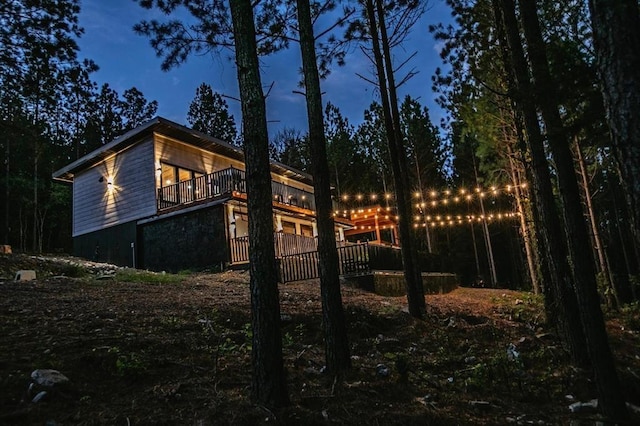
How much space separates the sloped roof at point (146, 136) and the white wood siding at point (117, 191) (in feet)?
0.98

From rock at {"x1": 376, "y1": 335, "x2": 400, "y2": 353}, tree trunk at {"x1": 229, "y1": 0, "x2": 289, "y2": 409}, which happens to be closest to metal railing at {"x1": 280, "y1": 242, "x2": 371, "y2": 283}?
rock at {"x1": 376, "y1": 335, "x2": 400, "y2": 353}

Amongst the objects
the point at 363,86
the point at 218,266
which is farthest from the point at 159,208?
the point at 363,86

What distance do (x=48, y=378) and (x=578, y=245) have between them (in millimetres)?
5109

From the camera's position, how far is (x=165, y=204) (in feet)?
60.0

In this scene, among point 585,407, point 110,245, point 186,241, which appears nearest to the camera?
point 585,407

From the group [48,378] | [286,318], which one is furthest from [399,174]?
[48,378]

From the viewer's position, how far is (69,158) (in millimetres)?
34000

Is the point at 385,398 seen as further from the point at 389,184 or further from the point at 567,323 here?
the point at 389,184

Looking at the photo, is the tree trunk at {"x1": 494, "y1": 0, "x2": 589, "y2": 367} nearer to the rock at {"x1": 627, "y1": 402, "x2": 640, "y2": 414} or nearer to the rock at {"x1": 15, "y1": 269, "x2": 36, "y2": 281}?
the rock at {"x1": 627, "y1": 402, "x2": 640, "y2": 414}

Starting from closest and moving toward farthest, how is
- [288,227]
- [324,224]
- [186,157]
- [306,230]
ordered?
1. [324,224]
2. [186,157]
3. [288,227]
4. [306,230]

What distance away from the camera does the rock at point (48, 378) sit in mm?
3400

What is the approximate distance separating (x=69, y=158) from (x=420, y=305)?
1370 inches

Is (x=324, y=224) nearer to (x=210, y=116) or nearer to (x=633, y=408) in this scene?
(x=633, y=408)

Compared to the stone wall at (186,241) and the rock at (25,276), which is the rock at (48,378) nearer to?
the rock at (25,276)
